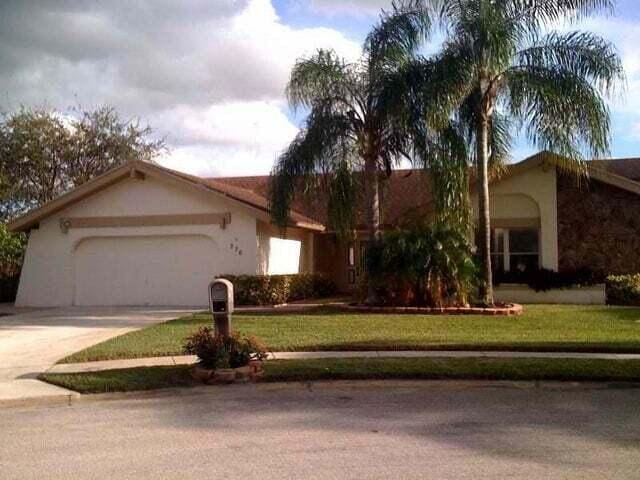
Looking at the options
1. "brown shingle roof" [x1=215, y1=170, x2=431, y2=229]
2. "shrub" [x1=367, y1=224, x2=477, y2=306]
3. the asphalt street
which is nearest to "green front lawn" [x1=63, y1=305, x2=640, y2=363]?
"shrub" [x1=367, y1=224, x2=477, y2=306]

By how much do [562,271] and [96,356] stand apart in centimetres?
1410

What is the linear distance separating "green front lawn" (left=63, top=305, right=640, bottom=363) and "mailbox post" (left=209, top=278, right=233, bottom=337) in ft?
6.59

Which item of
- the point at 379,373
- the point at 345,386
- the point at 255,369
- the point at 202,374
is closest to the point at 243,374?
the point at 255,369

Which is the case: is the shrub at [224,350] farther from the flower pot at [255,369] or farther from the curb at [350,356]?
the curb at [350,356]

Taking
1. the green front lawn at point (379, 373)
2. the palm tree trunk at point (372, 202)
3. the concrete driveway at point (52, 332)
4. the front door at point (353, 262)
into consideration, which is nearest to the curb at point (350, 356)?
the green front lawn at point (379, 373)

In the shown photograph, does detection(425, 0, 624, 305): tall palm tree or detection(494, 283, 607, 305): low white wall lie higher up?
detection(425, 0, 624, 305): tall palm tree

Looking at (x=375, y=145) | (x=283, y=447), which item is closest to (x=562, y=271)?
(x=375, y=145)

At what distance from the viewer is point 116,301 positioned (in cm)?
2178

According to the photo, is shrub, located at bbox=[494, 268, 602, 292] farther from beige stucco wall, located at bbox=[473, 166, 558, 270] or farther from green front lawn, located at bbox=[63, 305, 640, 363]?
green front lawn, located at bbox=[63, 305, 640, 363]

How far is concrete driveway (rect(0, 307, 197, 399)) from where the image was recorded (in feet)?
36.3

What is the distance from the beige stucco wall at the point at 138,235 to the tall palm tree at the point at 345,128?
249cm

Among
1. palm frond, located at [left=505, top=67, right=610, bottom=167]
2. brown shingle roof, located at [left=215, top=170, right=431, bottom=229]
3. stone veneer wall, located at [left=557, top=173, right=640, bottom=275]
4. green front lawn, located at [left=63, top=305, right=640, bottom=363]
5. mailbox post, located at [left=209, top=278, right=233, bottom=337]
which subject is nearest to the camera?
mailbox post, located at [left=209, top=278, right=233, bottom=337]

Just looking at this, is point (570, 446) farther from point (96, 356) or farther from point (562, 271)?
point (562, 271)

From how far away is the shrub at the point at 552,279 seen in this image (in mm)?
20656
